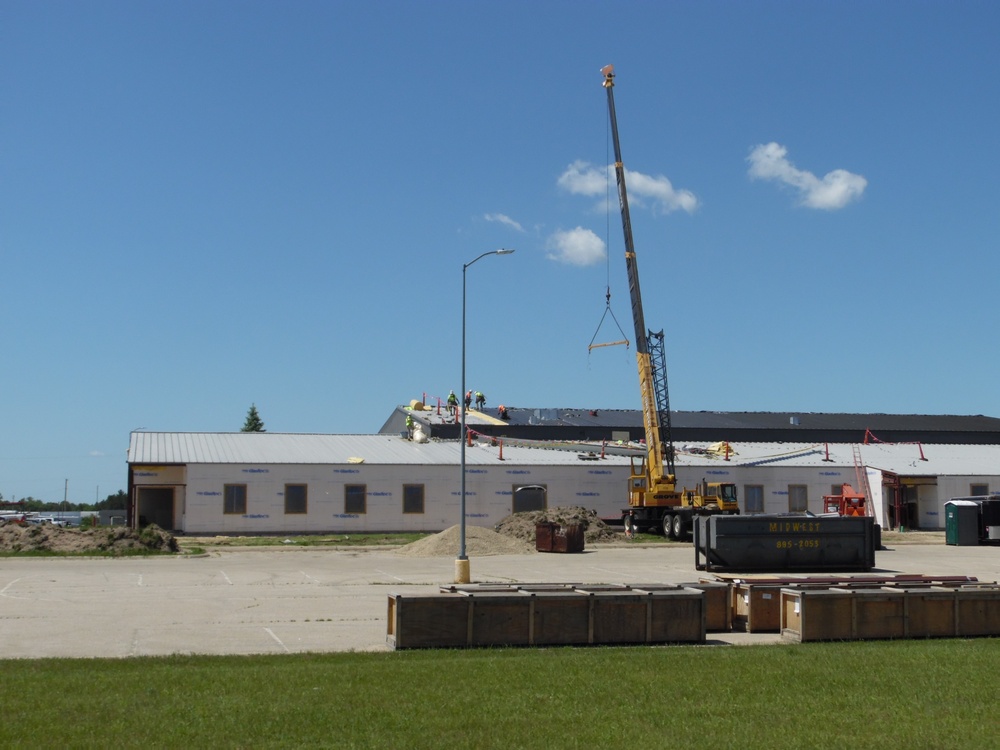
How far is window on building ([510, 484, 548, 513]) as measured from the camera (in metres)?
58.0

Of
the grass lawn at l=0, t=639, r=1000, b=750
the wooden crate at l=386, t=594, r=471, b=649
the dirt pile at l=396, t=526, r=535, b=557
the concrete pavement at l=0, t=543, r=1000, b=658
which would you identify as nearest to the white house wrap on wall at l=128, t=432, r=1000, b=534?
the concrete pavement at l=0, t=543, r=1000, b=658

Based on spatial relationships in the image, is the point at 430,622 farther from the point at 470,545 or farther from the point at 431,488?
the point at 431,488

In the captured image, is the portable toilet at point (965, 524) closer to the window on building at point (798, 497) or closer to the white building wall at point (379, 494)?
the window on building at point (798, 497)

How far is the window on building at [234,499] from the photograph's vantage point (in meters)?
53.0

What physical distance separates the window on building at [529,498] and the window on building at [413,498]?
5.03 meters

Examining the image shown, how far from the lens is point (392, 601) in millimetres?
16406

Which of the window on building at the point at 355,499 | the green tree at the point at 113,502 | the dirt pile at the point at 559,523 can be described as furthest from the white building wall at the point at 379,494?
the green tree at the point at 113,502

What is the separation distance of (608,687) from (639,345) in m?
42.1

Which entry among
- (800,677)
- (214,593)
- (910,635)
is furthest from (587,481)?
(800,677)

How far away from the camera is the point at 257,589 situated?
26484 mm

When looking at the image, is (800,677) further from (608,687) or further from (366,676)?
(366,676)

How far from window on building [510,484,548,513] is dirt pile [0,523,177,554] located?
2081cm

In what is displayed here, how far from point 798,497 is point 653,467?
14.4m

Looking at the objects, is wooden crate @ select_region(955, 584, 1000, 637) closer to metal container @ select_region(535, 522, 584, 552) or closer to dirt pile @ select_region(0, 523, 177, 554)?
metal container @ select_region(535, 522, 584, 552)
